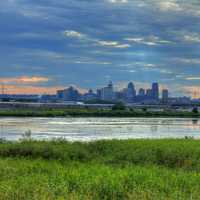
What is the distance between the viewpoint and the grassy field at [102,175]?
354 inches

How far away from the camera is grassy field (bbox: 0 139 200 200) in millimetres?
8992

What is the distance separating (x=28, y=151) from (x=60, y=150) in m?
1.40

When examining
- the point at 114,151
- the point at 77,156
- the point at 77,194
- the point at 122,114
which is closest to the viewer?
the point at 77,194

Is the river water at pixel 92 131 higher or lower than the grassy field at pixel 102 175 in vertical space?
lower

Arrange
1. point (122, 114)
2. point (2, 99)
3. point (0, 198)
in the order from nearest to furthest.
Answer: point (0, 198) < point (122, 114) < point (2, 99)

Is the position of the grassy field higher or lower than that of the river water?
higher

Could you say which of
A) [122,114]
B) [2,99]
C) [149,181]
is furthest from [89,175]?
[2,99]

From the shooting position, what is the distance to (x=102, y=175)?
1093cm

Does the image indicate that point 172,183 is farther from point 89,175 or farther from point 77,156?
point 77,156

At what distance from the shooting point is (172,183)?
1061 cm

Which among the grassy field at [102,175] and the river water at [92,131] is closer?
the grassy field at [102,175]

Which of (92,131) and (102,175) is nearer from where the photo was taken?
(102,175)

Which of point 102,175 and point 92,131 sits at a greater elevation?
point 102,175

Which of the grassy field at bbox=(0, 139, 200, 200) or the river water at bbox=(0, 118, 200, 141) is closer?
the grassy field at bbox=(0, 139, 200, 200)
